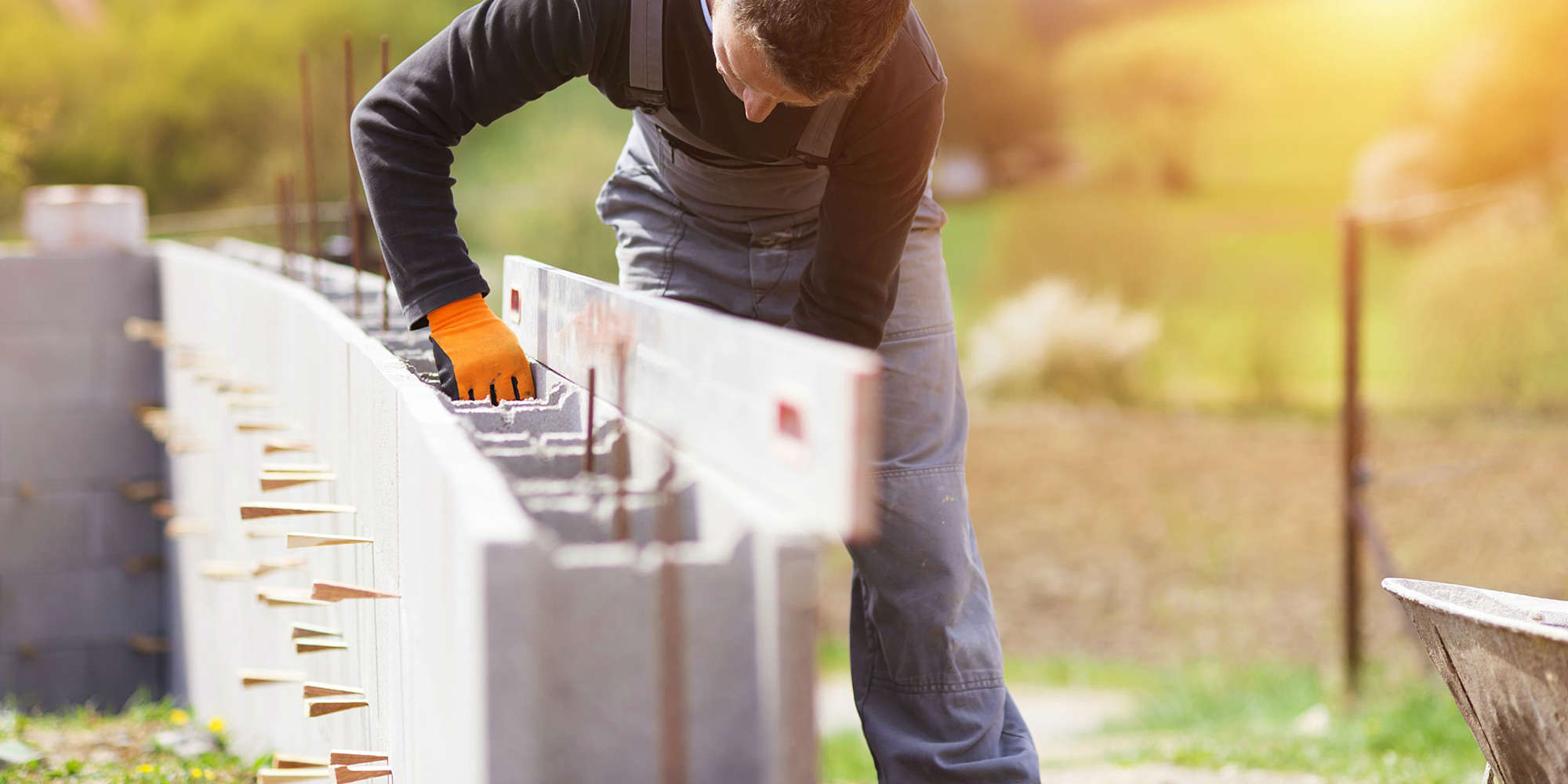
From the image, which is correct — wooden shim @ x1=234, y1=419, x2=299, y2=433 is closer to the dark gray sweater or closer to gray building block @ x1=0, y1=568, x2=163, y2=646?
the dark gray sweater

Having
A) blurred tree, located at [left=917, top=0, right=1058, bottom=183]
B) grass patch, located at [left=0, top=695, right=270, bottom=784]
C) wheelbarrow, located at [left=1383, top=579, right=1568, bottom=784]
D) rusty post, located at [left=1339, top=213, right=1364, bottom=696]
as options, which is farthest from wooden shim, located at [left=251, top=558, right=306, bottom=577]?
blurred tree, located at [left=917, top=0, right=1058, bottom=183]

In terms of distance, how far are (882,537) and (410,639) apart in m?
0.89

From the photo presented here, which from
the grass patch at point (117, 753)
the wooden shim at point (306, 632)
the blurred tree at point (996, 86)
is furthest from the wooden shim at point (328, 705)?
the blurred tree at point (996, 86)

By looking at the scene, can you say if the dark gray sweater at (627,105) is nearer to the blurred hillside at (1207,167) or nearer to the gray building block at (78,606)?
the gray building block at (78,606)

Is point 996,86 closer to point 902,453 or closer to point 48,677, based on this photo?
point 48,677

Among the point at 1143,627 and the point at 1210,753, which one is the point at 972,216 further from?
the point at 1210,753

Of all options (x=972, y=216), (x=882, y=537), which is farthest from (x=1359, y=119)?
(x=882, y=537)

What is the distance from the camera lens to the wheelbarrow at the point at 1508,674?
175 cm

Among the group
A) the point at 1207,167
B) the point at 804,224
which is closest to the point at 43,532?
the point at 804,224

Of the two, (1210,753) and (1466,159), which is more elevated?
(1466,159)

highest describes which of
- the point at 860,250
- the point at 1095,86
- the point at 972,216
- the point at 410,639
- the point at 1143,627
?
the point at 1095,86

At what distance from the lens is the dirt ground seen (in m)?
8.96

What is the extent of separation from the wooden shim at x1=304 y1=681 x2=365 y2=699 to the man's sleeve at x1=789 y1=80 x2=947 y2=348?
39.9 inches

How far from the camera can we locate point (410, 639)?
2012 millimetres
